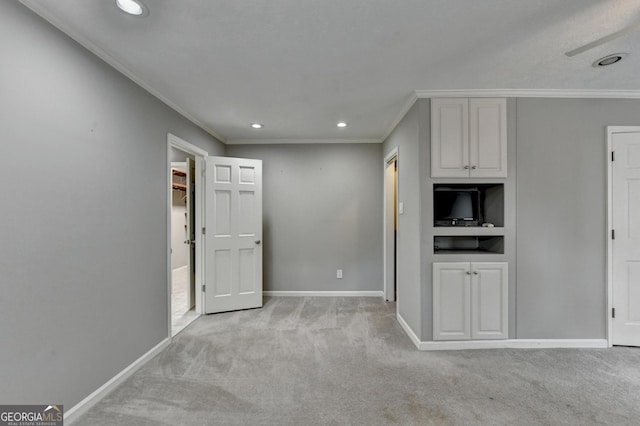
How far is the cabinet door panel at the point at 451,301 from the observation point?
8.70 feet

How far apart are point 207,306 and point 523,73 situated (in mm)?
4188

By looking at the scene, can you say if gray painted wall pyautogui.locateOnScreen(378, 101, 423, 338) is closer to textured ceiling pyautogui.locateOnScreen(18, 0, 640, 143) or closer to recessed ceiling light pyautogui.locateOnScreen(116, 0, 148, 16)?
textured ceiling pyautogui.locateOnScreen(18, 0, 640, 143)

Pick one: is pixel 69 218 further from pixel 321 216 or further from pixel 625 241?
pixel 625 241

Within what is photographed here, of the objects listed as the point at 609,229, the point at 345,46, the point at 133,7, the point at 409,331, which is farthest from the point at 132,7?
the point at 609,229

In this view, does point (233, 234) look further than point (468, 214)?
Yes

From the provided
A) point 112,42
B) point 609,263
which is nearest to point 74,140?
point 112,42

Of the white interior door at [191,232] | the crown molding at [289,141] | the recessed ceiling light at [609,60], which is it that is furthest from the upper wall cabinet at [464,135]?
the white interior door at [191,232]

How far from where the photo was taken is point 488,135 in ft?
8.68

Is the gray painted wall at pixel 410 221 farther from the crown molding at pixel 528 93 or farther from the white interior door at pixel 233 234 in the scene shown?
the white interior door at pixel 233 234

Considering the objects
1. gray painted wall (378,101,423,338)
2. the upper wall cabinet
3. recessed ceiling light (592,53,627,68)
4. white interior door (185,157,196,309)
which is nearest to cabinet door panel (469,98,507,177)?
the upper wall cabinet

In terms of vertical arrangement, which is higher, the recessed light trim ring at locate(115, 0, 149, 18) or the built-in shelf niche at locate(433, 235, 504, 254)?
the recessed light trim ring at locate(115, 0, 149, 18)

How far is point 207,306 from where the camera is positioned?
11.8ft

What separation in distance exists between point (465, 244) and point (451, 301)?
→ 70 centimetres

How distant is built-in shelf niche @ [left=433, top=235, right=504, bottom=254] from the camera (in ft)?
9.16
